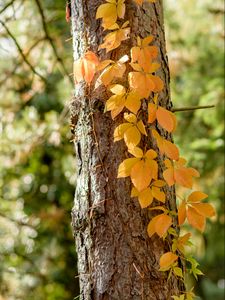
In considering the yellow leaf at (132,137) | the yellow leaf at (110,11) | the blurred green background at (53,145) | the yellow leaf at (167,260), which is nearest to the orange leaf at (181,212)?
the yellow leaf at (167,260)

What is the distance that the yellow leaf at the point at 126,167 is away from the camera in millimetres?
1482

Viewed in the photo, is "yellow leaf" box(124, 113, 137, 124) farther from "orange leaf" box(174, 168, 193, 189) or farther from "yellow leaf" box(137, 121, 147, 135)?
"orange leaf" box(174, 168, 193, 189)

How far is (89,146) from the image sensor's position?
1597 millimetres

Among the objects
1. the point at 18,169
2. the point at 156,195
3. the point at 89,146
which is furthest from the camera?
the point at 18,169

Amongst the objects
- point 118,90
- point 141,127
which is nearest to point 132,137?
point 141,127

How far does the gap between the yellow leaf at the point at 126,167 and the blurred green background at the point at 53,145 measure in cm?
362

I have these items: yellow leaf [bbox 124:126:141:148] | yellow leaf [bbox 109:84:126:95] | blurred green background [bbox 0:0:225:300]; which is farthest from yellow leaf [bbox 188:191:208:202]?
blurred green background [bbox 0:0:225:300]

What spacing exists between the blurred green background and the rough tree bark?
3.44m

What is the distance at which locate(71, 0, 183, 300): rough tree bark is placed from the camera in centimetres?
148

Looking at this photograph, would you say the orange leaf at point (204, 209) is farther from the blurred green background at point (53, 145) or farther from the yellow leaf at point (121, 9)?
the blurred green background at point (53, 145)

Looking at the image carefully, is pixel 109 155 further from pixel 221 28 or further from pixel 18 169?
pixel 221 28

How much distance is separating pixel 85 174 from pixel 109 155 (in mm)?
104

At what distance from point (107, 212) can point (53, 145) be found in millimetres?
3749

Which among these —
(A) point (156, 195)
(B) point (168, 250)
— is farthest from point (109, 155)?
(B) point (168, 250)
